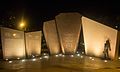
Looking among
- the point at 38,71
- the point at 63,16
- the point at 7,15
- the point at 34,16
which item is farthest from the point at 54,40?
the point at 34,16

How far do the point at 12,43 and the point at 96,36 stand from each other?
21.1 ft

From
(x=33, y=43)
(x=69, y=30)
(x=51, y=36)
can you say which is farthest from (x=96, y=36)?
(x=33, y=43)

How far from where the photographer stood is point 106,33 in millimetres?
17781

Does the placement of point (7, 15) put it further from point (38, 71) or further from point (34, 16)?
point (38, 71)

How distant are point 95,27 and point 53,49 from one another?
4.46 m

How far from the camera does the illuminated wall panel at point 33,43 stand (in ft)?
58.8

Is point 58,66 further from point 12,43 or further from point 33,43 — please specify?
point 33,43

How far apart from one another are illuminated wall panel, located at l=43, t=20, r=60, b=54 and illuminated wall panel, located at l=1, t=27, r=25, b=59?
12.5ft

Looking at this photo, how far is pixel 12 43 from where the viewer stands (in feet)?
54.4

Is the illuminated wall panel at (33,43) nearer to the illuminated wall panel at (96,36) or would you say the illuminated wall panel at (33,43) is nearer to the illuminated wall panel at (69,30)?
the illuminated wall panel at (69,30)

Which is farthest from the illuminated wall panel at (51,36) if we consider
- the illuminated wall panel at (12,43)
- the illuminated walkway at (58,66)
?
the illuminated walkway at (58,66)

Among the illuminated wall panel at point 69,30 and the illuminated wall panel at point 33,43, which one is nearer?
the illuminated wall panel at point 33,43

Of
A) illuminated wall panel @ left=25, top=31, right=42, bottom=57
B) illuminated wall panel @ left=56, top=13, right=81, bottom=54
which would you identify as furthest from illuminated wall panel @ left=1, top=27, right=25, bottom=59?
illuminated wall panel @ left=56, top=13, right=81, bottom=54

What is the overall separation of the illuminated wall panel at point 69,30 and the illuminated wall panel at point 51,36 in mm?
453
